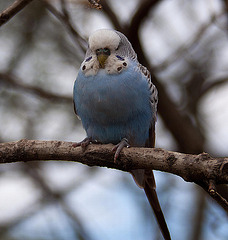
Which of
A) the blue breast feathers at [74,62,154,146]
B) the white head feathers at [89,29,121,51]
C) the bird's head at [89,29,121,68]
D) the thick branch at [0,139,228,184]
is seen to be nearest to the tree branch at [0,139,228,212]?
the thick branch at [0,139,228,184]

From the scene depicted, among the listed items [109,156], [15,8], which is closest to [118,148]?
[109,156]

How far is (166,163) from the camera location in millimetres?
3656

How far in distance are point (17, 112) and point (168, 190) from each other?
2.79 metres

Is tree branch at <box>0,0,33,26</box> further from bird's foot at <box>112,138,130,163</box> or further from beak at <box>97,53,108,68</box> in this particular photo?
bird's foot at <box>112,138,130,163</box>

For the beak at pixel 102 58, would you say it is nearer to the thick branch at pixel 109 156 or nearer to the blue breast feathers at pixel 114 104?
the blue breast feathers at pixel 114 104

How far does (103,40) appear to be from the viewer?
457cm

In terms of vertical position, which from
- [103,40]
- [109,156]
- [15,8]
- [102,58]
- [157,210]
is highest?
[15,8]

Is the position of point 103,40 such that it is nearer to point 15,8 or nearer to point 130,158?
point 15,8

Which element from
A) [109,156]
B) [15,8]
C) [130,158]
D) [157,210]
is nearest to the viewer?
[15,8]

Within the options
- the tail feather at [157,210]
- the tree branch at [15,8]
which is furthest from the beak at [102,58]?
the tail feather at [157,210]

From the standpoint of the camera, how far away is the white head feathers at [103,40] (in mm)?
4570

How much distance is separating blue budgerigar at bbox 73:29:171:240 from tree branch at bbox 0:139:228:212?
0.20 meters

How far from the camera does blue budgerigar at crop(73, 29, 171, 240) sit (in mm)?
4426

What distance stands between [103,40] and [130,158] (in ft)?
4.40
